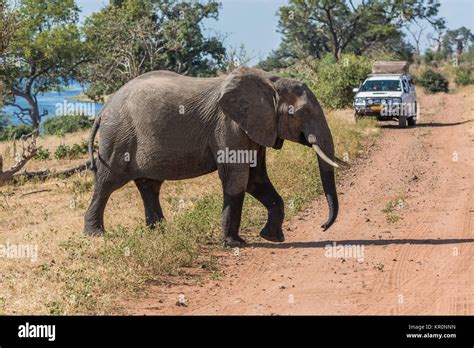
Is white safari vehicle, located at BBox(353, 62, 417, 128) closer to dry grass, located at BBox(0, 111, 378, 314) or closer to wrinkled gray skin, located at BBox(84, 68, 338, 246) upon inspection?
dry grass, located at BBox(0, 111, 378, 314)

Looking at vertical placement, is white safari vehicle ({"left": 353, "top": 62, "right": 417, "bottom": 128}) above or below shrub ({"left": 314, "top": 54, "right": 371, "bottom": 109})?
below

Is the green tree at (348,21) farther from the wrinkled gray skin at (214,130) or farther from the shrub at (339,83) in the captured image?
the wrinkled gray skin at (214,130)

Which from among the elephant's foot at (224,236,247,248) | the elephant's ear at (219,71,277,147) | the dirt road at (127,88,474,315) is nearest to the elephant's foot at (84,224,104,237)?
the elephant's foot at (224,236,247,248)

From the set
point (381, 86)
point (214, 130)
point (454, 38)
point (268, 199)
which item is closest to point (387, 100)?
point (381, 86)

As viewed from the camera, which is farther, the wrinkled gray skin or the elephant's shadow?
the elephant's shadow

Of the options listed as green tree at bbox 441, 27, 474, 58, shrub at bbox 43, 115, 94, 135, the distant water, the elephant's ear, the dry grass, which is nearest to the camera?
the dry grass

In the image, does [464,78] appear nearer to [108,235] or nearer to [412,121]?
[412,121]

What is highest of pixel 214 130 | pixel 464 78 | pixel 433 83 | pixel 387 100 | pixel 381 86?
pixel 464 78

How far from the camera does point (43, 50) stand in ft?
124

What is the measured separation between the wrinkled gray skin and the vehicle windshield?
16.8 meters

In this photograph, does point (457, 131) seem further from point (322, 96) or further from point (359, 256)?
point (359, 256)

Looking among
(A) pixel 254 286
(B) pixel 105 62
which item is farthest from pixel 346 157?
(B) pixel 105 62

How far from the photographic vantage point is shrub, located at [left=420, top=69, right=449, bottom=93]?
4984 cm

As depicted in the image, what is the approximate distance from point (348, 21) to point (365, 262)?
1873 inches
